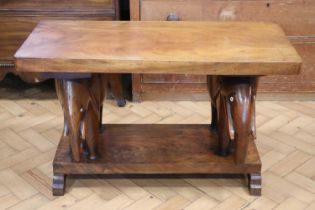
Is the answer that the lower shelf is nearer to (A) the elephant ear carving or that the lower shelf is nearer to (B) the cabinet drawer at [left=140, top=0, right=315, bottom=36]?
(A) the elephant ear carving

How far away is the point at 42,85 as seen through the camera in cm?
238

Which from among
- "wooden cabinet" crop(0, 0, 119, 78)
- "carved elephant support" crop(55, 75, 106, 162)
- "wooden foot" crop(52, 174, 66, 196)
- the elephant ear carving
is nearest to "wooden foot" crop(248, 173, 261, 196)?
the elephant ear carving

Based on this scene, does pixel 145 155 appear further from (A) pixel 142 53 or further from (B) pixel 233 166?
(A) pixel 142 53

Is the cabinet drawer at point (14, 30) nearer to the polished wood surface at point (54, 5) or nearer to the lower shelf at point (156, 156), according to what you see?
the polished wood surface at point (54, 5)

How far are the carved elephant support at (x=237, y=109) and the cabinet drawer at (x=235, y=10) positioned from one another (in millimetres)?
537

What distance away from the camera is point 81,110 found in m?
1.40

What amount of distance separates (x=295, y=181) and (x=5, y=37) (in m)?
1.43

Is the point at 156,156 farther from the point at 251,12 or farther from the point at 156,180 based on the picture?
the point at 251,12

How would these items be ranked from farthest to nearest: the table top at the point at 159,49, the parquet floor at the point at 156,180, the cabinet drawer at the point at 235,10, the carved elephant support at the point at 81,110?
1. the cabinet drawer at the point at 235,10
2. the parquet floor at the point at 156,180
3. the carved elephant support at the point at 81,110
4. the table top at the point at 159,49

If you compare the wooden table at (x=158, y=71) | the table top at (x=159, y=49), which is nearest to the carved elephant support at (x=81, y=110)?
the wooden table at (x=158, y=71)

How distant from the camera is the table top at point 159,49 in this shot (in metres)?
1.25

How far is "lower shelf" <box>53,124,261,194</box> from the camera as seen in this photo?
151cm

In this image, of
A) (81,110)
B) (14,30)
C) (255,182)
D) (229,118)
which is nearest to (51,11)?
(14,30)

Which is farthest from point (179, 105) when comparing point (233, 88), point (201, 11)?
point (233, 88)
